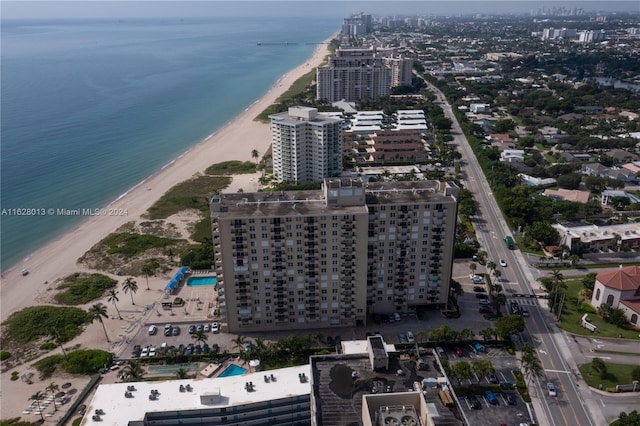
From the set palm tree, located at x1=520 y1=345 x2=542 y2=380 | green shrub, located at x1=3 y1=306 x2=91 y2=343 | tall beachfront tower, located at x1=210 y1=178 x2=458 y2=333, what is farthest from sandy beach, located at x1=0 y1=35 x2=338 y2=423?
palm tree, located at x1=520 y1=345 x2=542 y2=380

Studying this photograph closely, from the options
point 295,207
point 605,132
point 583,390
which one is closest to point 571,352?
point 583,390

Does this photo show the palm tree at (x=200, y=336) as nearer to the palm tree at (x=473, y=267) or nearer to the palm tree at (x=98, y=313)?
the palm tree at (x=98, y=313)

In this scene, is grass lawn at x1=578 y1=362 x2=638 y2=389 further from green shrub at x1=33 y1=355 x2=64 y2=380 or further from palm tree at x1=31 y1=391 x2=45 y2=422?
green shrub at x1=33 y1=355 x2=64 y2=380

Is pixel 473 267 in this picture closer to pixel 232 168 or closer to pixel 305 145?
pixel 305 145

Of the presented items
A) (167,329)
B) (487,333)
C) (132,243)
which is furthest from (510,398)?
(132,243)

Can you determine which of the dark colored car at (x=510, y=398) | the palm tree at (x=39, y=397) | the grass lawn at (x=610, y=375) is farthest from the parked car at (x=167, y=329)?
the grass lawn at (x=610, y=375)

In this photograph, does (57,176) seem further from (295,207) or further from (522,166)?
(522,166)
